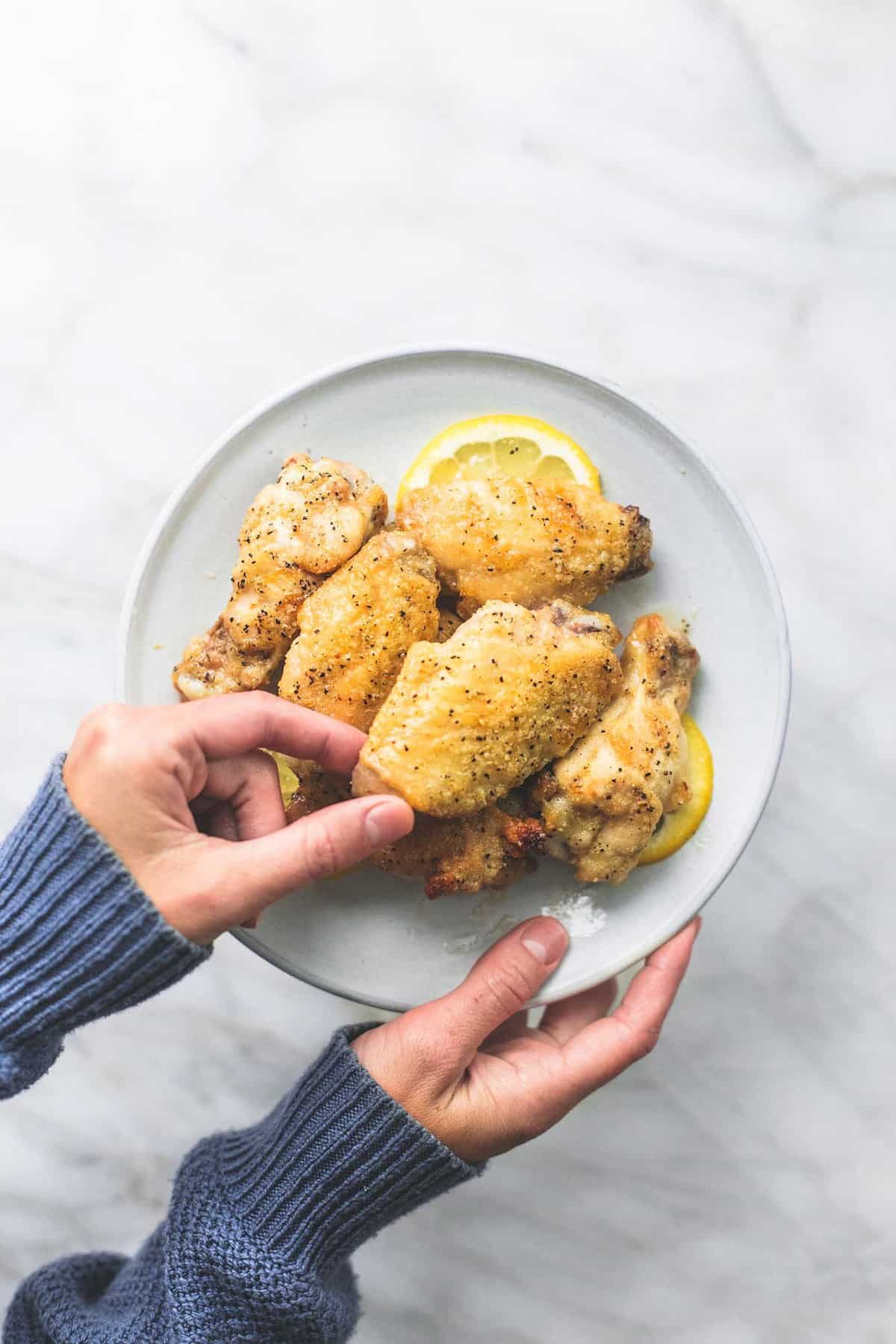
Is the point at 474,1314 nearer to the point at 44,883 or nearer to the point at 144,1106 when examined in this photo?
the point at 144,1106

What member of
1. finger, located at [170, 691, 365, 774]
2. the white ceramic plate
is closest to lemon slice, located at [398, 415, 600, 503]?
the white ceramic plate

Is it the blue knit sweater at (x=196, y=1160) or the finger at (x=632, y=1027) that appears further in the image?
the finger at (x=632, y=1027)

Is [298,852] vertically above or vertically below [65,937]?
above

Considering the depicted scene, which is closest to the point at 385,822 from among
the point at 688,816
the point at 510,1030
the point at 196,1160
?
the point at 688,816

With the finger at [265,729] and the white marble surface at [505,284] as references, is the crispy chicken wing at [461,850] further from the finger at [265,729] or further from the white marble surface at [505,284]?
the white marble surface at [505,284]

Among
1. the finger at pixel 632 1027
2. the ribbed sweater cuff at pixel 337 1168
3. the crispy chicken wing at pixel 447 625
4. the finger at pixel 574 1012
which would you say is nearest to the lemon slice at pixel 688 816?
the finger at pixel 632 1027

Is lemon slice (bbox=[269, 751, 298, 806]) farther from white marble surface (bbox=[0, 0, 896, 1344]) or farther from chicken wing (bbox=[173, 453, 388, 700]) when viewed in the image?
white marble surface (bbox=[0, 0, 896, 1344])

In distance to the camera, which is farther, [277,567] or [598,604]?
[598,604]

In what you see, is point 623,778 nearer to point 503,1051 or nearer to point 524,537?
point 524,537
